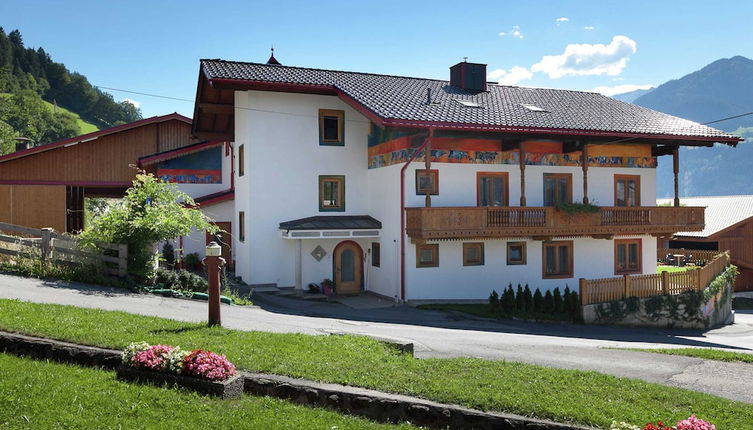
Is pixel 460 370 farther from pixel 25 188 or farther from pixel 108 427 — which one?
pixel 25 188

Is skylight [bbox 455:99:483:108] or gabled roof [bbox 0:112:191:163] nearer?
skylight [bbox 455:99:483:108]

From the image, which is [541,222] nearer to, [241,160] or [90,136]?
[241,160]

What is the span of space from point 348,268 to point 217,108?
888 centimetres

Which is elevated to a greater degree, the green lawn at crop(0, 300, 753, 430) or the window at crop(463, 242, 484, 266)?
the window at crop(463, 242, 484, 266)

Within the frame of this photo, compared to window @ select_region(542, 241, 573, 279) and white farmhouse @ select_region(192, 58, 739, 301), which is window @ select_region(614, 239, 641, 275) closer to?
white farmhouse @ select_region(192, 58, 739, 301)

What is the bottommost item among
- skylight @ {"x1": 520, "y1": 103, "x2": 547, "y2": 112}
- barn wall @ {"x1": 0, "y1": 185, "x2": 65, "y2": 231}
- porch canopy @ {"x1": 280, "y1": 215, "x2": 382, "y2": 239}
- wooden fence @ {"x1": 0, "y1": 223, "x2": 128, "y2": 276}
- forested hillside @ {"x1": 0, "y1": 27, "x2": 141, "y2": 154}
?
wooden fence @ {"x1": 0, "y1": 223, "x2": 128, "y2": 276}

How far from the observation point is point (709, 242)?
42375 mm

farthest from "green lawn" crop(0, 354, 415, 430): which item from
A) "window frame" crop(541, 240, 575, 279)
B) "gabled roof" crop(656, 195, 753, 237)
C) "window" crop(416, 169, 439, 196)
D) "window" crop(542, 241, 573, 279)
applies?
"gabled roof" crop(656, 195, 753, 237)

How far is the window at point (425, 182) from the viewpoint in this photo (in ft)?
71.2

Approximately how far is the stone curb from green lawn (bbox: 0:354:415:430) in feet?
0.56

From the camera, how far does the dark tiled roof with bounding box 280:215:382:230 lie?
72.7ft

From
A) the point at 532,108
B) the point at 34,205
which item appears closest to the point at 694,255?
the point at 532,108

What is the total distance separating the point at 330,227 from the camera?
22.2 m

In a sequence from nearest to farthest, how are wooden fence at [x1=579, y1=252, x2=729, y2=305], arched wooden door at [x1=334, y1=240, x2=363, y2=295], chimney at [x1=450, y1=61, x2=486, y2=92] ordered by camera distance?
1. wooden fence at [x1=579, y1=252, x2=729, y2=305]
2. arched wooden door at [x1=334, y1=240, x2=363, y2=295]
3. chimney at [x1=450, y1=61, x2=486, y2=92]
